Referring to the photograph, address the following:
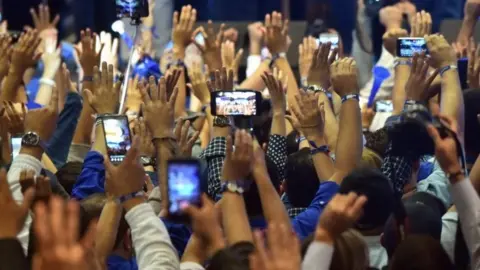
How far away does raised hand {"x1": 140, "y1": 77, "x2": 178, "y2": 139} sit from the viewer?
4090 millimetres

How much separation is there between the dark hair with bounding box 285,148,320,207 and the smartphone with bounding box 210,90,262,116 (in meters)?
0.25

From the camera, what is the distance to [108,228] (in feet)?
11.0

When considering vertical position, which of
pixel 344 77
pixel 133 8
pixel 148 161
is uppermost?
pixel 133 8

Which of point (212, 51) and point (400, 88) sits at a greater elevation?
point (212, 51)

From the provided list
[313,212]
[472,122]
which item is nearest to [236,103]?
[313,212]

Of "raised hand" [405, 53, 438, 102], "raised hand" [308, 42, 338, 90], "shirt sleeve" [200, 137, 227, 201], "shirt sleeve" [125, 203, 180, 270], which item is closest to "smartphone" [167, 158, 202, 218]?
"shirt sleeve" [125, 203, 180, 270]

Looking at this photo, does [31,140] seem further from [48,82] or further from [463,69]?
[48,82]

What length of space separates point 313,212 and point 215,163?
0.56 m

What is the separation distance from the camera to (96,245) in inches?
132

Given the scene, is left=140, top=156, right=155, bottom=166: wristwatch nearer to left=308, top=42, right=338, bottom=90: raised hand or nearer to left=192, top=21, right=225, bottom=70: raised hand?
left=308, top=42, right=338, bottom=90: raised hand

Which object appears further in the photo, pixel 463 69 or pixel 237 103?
pixel 463 69

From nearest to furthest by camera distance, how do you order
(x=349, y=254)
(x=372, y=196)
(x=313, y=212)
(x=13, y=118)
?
(x=349, y=254) → (x=372, y=196) → (x=313, y=212) → (x=13, y=118)

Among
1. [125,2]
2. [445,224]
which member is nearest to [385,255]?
[445,224]

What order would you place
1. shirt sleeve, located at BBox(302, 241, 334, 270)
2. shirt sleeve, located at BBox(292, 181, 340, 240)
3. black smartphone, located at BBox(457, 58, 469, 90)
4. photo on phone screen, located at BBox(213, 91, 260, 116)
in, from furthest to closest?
black smartphone, located at BBox(457, 58, 469, 90)
photo on phone screen, located at BBox(213, 91, 260, 116)
shirt sleeve, located at BBox(292, 181, 340, 240)
shirt sleeve, located at BBox(302, 241, 334, 270)
